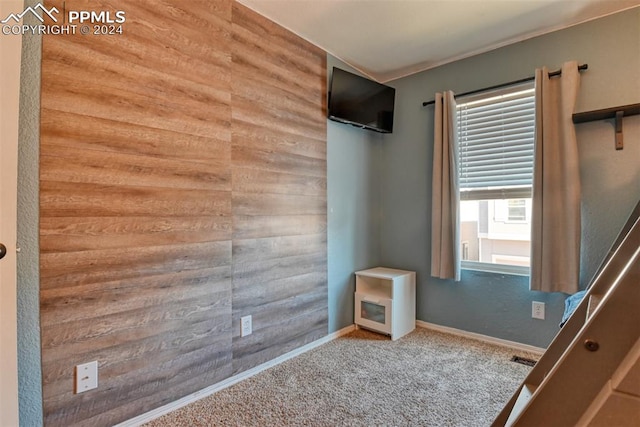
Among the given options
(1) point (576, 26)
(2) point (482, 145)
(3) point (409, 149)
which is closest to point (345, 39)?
(3) point (409, 149)

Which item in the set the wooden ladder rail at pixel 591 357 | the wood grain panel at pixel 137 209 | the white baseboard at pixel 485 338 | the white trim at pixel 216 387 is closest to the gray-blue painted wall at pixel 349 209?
the white trim at pixel 216 387

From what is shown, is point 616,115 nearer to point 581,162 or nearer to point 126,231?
point 581,162

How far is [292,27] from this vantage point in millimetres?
2307

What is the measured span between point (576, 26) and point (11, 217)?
3316mm

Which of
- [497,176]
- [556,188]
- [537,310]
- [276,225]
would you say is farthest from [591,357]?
[497,176]

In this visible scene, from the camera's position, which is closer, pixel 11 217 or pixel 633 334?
pixel 633 334

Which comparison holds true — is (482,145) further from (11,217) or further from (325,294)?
(11,217)

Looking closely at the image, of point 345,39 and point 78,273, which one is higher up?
point 345,39

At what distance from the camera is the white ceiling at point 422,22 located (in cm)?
203

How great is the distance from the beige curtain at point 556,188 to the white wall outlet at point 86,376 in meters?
2.69

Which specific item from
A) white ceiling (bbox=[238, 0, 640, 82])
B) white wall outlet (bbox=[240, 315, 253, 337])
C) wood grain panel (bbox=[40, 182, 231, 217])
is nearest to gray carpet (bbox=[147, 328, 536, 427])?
white wall outlet (bbox=[240, 315, 253, 337])

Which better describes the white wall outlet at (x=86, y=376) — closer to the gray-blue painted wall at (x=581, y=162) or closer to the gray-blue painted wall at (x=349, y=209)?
the gray-blue painted wall at (x=349, y=209)

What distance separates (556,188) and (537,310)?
901 millimetres

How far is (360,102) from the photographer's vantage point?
2.72 m
